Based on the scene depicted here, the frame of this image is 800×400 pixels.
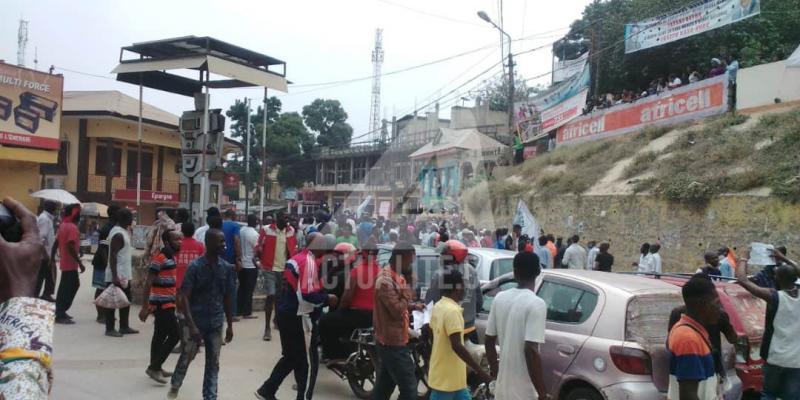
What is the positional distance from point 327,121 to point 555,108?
3177 cm

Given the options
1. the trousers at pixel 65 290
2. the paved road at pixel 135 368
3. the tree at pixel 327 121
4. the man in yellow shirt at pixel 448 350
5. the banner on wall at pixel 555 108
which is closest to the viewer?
the man in yellow shirt at pixel 448 350

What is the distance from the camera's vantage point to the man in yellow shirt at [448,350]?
421 cm

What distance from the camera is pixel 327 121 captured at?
55.9 m

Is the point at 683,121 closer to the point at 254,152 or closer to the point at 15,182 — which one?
the point at 15,182

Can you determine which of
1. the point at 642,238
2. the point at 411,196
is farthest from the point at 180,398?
the point at 411,196

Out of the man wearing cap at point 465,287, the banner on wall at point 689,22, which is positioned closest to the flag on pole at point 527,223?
the man wearing cap at point 465,287

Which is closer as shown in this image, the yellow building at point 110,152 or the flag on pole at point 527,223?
the flag on pole at point 527,223

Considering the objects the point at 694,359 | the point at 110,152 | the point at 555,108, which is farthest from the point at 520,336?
the point at 110,152

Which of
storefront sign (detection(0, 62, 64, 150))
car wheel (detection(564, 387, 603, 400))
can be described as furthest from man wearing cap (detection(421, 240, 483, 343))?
storefront sign (detection(0, 62, 64, 150))

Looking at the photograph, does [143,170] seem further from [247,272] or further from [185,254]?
[185,254]

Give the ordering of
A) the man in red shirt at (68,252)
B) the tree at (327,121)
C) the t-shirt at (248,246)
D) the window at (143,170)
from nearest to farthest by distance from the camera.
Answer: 1. the man in red shirt at (68,252)
2. the t-shirt at (248,246)
3. the window at (143,170)
4. the tree at (327,121)

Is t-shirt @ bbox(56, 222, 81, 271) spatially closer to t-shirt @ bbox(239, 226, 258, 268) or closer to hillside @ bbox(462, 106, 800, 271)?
t-shirt @ bbox(239, 226, 258, 268)

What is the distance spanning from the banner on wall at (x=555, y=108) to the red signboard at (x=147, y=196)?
58.3ft

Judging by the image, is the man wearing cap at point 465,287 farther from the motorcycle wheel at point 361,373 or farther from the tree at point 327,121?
the tree at point 327,121
